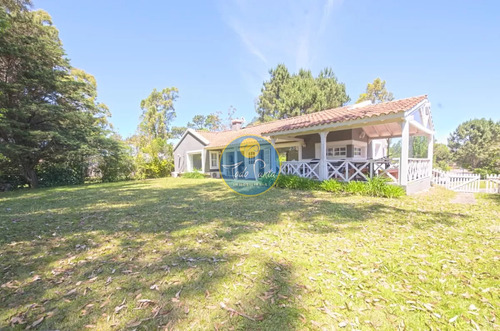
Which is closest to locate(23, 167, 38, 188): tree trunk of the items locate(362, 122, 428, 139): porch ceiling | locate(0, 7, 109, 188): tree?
locate(0, 7, 109, 188): tree

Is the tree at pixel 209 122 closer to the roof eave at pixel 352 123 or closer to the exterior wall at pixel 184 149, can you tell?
the exterior wall at pixel 184 149

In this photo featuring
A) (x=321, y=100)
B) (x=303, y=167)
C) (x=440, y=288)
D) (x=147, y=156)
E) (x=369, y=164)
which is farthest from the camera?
(x=321, y=100)

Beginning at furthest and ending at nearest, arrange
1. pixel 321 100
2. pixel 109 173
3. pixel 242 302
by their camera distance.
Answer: pixel 321 100
pixel 109 173
pixel 242 302

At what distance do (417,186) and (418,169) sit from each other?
106cm

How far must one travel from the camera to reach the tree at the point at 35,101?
10742 millimetres

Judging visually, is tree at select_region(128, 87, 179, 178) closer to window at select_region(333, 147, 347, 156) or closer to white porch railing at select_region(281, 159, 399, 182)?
white porch railing at select_region(281, 159, 399, 182)

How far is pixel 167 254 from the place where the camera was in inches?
129

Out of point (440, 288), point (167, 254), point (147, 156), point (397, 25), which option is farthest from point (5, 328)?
point (147, 156)

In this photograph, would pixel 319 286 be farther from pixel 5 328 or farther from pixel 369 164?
pixel 369 164

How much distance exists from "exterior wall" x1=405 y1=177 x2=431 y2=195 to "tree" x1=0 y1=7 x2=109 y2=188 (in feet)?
55.5

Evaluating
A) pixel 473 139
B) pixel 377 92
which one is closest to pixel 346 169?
pixel 377 92

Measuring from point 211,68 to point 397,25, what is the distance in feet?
52.7

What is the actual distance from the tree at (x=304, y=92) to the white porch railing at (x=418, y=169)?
14.0 m

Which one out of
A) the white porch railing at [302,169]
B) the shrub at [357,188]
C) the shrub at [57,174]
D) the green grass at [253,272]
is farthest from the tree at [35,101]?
the shrub at [357,188]
